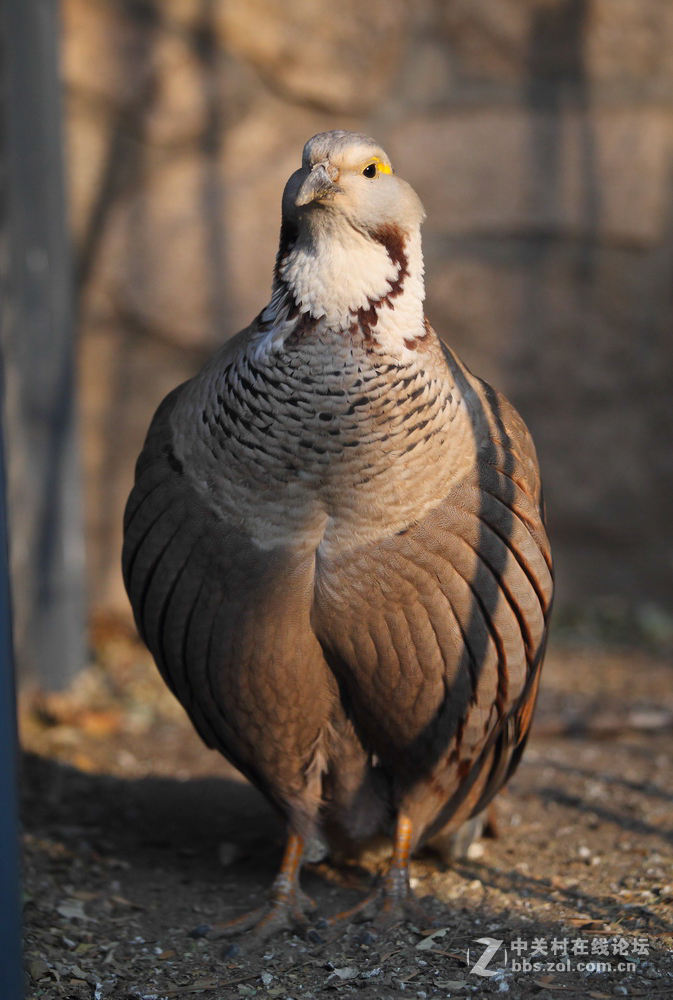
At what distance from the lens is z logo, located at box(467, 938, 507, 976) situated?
2125mm

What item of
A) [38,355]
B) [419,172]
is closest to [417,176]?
[419,172]

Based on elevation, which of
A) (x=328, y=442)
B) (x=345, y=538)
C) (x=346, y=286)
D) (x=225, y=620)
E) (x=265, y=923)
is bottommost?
(x=265, y=923)

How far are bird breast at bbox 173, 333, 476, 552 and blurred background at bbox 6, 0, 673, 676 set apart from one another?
187 cm

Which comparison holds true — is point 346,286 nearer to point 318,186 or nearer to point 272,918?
point 318,186

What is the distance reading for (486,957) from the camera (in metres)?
2.18

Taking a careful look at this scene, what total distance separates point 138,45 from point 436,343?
2.22 metres

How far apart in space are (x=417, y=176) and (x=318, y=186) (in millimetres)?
2094

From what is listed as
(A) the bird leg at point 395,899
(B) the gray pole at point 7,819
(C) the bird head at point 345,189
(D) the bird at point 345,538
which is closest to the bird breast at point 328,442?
(D) the bird at point 345,538

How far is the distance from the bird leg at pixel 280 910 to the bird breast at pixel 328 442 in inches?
31.0

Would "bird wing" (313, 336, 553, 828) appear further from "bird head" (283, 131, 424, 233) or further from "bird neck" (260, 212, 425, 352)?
"bird head" (283, 131, 424, 233)

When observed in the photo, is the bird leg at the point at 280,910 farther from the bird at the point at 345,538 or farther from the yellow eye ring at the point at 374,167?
the yellow eye ring at the point at 374,167

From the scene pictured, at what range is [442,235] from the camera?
407 centimetres

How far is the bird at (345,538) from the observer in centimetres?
205

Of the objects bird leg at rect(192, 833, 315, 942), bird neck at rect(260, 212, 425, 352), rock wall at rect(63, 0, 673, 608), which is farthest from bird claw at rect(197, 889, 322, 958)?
rock wall at rect(63, 0, 673, 608)
